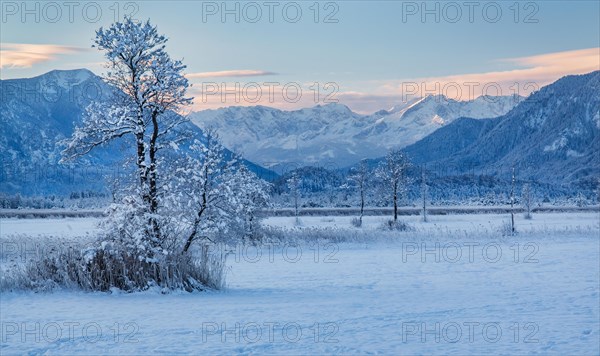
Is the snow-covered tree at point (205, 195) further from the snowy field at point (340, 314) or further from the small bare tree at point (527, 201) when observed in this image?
the small bare tree at point (527, 201)

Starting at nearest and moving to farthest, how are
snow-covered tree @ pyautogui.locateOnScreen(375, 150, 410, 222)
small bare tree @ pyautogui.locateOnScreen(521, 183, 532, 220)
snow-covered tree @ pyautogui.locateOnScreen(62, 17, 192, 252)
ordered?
snow-covered tree @ pyautogui.locateOnScreen(62, 17, 192, 252) < snow-covered tree @ pyautogui.locateOnScreen(375, 150, 410, 222) < small bare tree @ pyautogui.locateOnScreen(521, 183, 532, 220)

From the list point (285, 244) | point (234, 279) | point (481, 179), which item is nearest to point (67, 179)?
point (481, 179)

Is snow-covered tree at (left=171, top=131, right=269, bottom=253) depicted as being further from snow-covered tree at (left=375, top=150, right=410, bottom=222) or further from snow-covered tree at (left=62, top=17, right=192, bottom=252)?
snow-covered tree at (left=375, top=150, right=410, bottom=222)

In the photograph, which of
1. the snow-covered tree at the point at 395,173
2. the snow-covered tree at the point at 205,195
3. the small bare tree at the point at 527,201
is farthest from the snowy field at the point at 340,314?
the small bare tree at the point at 527,201

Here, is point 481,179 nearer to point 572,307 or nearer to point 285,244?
point 285,244

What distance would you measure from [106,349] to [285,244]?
70.5ft

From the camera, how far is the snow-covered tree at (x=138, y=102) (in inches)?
630

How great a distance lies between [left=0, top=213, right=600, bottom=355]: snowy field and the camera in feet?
33.6

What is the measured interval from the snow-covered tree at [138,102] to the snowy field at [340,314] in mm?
3516

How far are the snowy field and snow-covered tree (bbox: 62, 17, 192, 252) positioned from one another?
11.5 ft

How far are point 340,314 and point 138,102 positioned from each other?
→ 7883 mm

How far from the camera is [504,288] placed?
1662cm

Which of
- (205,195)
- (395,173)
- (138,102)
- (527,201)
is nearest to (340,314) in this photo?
(205,195)

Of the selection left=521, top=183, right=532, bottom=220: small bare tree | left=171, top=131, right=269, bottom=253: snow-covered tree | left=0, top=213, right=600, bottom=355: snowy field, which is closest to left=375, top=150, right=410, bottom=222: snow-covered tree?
left=521, top=183, right=532, bottom=220: small bare tree
